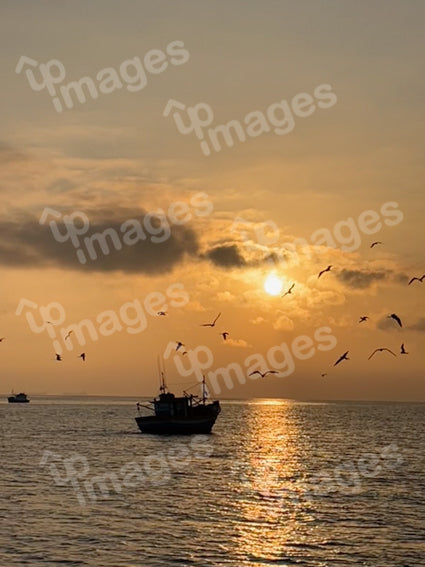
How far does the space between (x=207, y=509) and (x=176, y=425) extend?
67575 millimetres

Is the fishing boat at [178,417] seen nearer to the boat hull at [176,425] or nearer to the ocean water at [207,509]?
the boat hull at [176,425]

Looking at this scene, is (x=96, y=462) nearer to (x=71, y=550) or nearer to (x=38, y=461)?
(x=38, y=461)

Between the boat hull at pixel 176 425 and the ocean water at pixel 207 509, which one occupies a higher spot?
the boat hull at pixel 176 425

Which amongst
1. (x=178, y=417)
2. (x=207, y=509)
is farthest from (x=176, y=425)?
(x=207, y=509)

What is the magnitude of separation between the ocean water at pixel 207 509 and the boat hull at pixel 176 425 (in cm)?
1970

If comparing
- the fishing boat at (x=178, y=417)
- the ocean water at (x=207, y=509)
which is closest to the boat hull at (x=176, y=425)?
the fishing boat at (x=178, y=417)

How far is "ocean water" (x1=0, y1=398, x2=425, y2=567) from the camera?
41.6 metres

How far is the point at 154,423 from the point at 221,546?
83431 mm

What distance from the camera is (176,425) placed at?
122188 mm

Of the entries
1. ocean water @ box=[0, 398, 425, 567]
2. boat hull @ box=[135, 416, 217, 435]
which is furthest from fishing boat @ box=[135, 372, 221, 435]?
ocean water @ box=[0, 398, 425, 567]

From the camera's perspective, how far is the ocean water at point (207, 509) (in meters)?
41.6

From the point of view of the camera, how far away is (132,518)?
50812mm

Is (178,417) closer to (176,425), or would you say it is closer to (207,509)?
(176,425)

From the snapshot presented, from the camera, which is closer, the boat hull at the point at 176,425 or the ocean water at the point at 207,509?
Result: the ocean water at the point at 207,509
